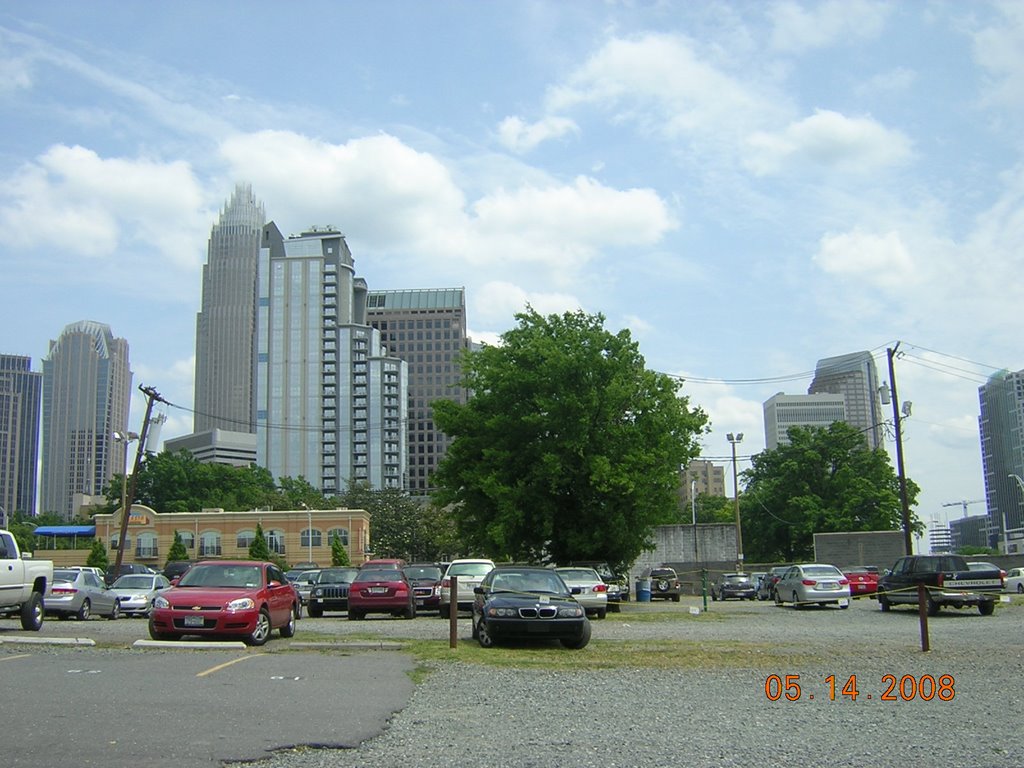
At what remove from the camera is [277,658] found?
48.0ft

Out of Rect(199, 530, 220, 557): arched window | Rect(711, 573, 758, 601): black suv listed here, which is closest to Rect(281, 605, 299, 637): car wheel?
Rect(711, 573, 758, 601): black suv

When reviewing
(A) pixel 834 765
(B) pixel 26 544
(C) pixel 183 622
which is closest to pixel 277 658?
(C) pixel 183 622

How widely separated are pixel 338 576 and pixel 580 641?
15502 millimetres

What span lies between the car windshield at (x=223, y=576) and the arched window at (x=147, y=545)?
258 feet

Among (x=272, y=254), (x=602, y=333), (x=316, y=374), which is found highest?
(x=272, y=254)

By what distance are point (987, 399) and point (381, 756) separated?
139 m

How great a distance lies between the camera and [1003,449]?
136 m

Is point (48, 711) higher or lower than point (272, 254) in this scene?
lower

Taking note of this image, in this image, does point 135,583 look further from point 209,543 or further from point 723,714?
point 209,543

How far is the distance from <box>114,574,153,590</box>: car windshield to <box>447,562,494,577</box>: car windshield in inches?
414

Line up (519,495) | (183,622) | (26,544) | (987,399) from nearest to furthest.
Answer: (183,622) → (519,495) → (26,544) → (987,399)

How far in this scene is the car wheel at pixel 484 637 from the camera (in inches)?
698

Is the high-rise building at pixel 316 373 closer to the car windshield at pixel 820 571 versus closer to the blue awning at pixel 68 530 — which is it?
the blue awning at pixel 68 530

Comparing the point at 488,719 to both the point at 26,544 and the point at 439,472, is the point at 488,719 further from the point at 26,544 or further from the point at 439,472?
the point at 26,544
